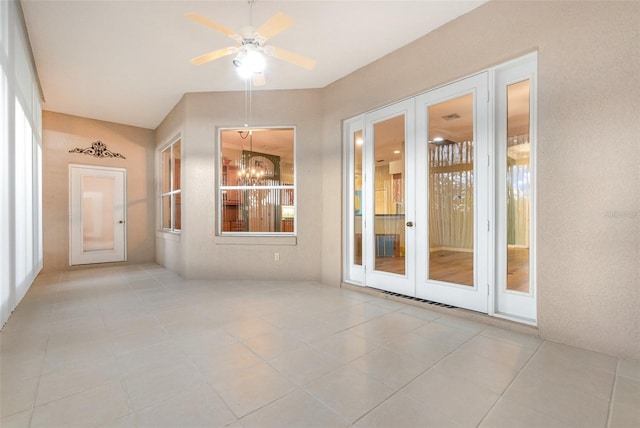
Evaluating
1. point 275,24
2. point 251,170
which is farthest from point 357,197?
point 275,24

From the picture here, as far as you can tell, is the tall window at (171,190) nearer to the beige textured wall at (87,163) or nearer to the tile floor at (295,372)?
the beige textured wall at (87,163)

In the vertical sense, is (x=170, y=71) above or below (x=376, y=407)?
above

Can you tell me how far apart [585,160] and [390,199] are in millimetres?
1947

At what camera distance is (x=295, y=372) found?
2.01m

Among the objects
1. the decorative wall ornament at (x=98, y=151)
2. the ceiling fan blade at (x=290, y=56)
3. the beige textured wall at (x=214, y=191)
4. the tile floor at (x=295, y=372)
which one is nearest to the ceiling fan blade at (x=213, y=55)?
the ceiling fan blade at (x=290, y=56)

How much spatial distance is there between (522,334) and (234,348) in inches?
97.0

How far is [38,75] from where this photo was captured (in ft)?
14.1

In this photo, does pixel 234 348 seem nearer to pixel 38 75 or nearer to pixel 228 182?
pixel 228 182

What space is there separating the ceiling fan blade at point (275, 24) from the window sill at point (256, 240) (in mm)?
2955

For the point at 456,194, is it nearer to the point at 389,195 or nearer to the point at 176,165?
the point at 389,195

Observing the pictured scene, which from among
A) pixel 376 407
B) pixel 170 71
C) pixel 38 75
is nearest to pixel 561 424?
pixel 376 407

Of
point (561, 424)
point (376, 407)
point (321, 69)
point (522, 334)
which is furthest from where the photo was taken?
point (321, 69)

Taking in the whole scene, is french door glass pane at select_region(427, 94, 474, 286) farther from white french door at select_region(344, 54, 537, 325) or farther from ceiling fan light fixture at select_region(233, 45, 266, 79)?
ceiling fan light fixture at select_region(233, 45, 266, 79)

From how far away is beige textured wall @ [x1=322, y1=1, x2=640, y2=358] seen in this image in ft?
7.00
